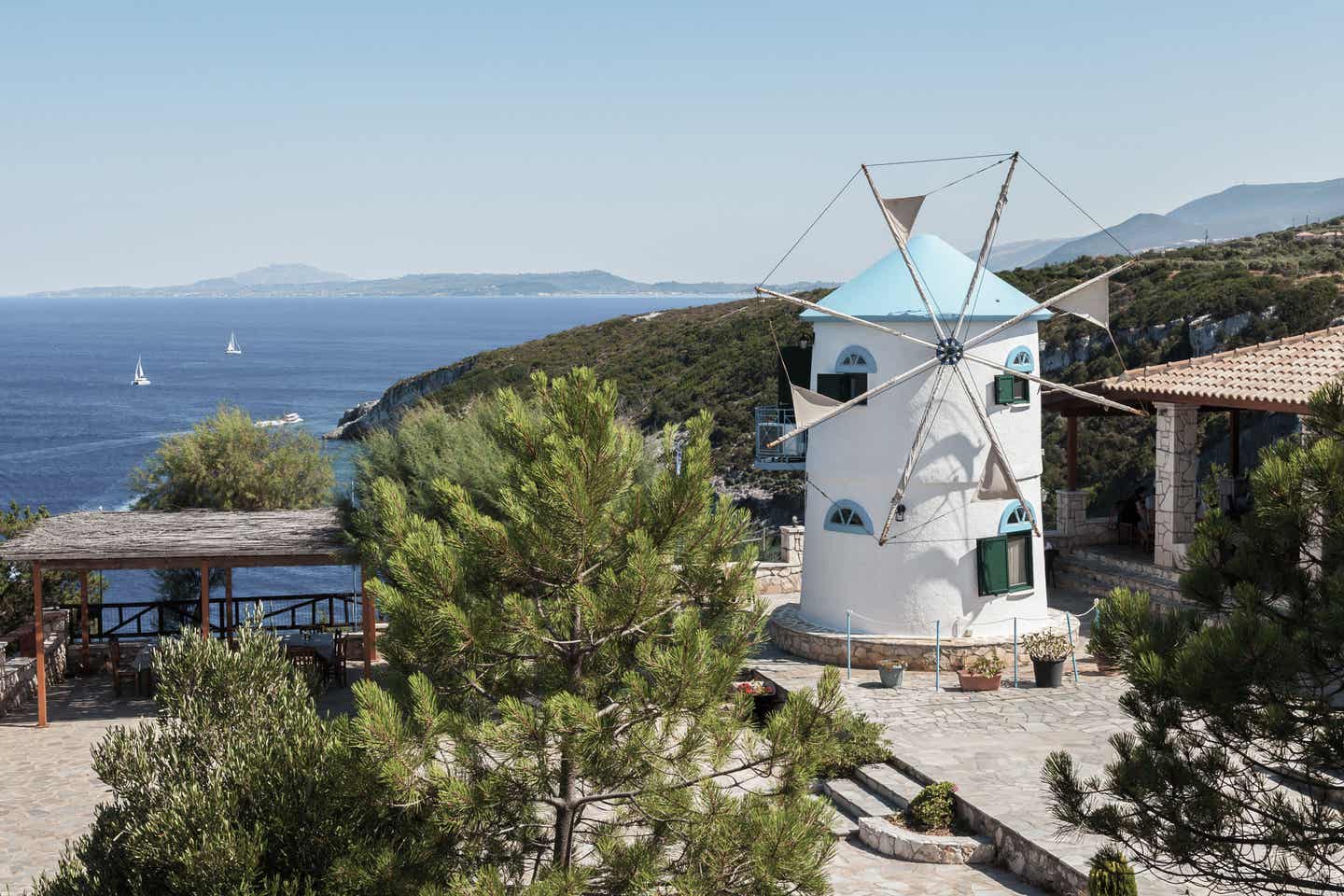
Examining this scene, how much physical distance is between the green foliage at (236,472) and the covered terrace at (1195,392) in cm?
1787

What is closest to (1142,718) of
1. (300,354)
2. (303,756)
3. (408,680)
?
(408,680)

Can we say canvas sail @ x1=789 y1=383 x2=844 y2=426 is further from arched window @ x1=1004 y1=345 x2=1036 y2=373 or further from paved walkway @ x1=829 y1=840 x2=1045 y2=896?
paved walkway @ x1=829 y1=840 x2=1045 y2=896

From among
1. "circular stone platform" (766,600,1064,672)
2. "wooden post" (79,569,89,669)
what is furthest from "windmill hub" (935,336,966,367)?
"wooden post" (79,569,89,669)

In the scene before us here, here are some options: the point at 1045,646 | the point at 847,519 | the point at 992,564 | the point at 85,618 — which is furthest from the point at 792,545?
the point at 85,618

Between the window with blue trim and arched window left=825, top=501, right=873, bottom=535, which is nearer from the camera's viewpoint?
the window with blue trim

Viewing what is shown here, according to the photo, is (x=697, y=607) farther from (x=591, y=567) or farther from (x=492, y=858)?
(x=492, y=858)

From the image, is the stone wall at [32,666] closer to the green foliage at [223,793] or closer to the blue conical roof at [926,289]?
the green foliage at [223,793]

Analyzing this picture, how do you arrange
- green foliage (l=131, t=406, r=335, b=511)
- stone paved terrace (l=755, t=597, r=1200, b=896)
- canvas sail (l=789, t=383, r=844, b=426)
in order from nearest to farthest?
stone paved terrace (l=755, t=597, r=1200, b=896)
canvas sail (l=789, t=383, r=844, b=426)
green foliage (l=131, t=406, r=335, b=511)

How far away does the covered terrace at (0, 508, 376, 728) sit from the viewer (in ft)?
61.2

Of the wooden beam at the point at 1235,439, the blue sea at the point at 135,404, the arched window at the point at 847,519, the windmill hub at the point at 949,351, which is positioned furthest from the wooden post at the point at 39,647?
the wooden beam at the point at 1235,439

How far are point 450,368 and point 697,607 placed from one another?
7293 cm

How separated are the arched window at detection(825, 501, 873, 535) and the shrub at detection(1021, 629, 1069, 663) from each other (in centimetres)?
276

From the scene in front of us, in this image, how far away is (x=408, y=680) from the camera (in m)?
9.19

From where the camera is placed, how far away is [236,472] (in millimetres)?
30625
